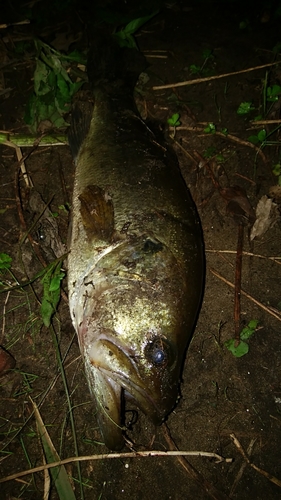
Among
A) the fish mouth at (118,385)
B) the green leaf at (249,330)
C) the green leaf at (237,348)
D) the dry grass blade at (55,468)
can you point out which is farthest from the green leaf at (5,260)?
the green leaf at (249,330)

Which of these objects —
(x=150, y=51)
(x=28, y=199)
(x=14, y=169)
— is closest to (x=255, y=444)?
(x=28, y=199)

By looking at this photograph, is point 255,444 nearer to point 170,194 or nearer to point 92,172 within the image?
point 170,194

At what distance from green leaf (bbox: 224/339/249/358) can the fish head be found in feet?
2.42

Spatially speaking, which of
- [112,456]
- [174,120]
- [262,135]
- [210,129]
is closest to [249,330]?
[112,456]

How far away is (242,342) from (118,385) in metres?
1.33

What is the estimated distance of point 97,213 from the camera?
271cm

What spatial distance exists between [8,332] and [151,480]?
1666 mm

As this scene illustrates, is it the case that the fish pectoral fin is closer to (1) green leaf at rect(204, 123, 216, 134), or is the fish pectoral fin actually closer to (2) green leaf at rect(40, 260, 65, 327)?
(2) green leaf at rect(40, 260, 65, 327)

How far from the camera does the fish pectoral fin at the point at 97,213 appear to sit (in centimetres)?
265

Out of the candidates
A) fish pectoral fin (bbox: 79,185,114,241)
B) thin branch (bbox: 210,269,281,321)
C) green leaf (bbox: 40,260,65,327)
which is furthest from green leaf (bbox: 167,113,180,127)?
green leaf (bbox: 40,260,65,327)

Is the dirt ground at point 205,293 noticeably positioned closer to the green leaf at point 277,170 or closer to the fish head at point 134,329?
the green leaf at point 277,170

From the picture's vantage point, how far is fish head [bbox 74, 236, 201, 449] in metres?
2.22

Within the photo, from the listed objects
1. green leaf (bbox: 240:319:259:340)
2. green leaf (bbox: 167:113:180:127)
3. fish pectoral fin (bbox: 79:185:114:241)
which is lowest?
green leaf (bbox: 240:319:259:340)

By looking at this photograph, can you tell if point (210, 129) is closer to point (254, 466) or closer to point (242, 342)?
point (242, 342)
